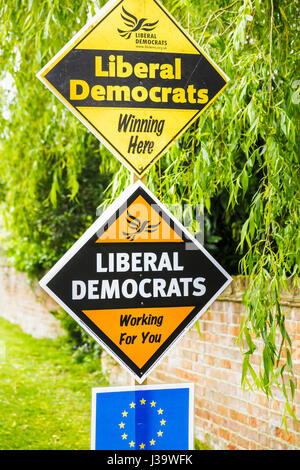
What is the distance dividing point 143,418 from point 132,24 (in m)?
1.78

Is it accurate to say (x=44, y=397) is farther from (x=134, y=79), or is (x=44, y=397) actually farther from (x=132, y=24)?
(x=132, y=24)

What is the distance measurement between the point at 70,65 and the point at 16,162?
4571 mm

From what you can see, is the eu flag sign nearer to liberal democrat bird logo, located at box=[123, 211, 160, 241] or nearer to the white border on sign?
the white border on sign

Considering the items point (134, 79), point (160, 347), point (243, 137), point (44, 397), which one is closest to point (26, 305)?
point (44, 397)

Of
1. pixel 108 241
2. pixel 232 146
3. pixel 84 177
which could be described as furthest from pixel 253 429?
pixel 84 177

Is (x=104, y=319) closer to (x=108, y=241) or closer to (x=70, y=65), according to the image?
(x=108, y=241)

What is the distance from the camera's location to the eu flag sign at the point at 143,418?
2625 millimetres

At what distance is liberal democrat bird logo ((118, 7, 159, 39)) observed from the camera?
2756 mm

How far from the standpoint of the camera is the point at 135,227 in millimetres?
2695

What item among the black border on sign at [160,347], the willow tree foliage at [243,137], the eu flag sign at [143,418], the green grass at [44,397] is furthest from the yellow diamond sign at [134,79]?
the green grass at [44,397]

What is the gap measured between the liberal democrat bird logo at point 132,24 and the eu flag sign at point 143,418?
1593mm

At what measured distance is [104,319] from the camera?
8.68 ft

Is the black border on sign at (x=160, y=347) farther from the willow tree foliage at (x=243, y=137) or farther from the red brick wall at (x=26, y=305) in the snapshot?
the red brick wall at (x=26, y=305)

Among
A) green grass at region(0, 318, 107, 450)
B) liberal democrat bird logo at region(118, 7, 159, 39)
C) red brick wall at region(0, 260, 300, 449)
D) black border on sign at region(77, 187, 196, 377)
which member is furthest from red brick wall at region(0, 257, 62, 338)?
liberal democrat bird logo at region(118, 7, 159, 39)
